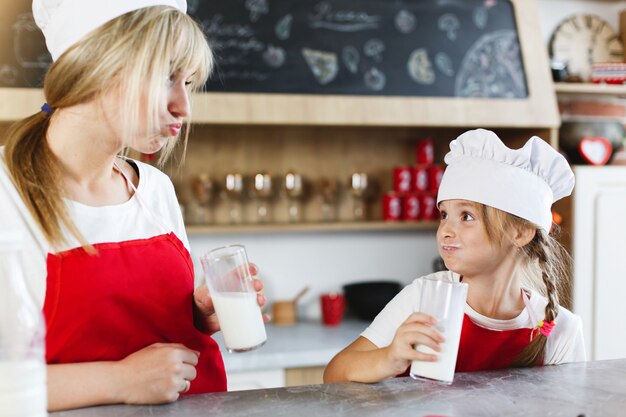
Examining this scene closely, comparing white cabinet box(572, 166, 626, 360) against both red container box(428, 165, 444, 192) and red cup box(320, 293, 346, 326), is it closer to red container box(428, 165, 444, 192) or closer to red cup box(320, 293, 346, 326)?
red container box(428, 165, 444, 192)

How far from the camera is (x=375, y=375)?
1.19 meters

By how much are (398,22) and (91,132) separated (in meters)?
2.24

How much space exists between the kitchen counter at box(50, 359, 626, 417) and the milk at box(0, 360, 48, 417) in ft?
0.84

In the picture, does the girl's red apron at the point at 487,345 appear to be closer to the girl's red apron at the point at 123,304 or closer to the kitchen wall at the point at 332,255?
the girl's red apron at the point at 123,304

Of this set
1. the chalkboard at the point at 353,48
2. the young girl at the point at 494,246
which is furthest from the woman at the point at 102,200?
the chalkboard at the point at 353,48

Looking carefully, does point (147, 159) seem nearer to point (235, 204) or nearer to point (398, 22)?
point (235, 204)

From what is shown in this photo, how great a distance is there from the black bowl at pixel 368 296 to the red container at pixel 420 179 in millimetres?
474

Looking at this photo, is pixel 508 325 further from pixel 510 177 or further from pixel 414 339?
pixel 414 339

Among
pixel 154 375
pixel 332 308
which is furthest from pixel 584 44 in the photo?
pixel 154 375

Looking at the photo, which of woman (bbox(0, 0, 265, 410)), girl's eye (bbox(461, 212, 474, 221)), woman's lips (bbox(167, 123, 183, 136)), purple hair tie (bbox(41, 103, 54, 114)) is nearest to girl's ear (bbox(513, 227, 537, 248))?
girl's eye (bbox(461, 212, 474, 221))

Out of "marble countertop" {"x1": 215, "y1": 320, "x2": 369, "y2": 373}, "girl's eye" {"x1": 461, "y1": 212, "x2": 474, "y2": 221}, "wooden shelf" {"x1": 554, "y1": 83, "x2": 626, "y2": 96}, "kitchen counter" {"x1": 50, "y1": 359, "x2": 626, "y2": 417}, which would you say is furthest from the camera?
"wooden shelf" {"x1": 554, "y1": 83, "x2": 626, "y2": 96}

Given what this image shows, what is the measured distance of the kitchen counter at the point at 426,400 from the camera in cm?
102

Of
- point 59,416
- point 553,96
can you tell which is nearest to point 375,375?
point 59,416

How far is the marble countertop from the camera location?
2715 millimetres
